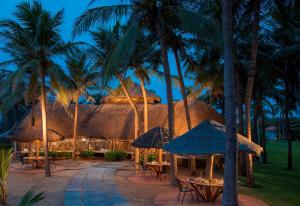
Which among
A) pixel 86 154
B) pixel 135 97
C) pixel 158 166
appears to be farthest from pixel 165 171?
pixel 135 97

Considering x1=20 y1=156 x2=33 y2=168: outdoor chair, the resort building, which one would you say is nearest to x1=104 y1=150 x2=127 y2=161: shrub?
the resort building

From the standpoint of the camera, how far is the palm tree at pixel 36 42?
1598 cm

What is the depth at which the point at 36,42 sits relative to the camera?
16.5 meters

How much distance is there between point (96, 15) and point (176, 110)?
14075 mm

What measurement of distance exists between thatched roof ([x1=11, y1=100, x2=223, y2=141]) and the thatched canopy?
313 inches

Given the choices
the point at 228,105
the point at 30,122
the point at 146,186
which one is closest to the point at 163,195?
the point at 146,186

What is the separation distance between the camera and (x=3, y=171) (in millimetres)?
10281

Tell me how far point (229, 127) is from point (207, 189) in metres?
3.39

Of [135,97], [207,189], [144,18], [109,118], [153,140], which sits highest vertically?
[144,18]

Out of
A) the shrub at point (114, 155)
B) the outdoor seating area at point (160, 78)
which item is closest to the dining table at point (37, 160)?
the outdoor seating area at point (160, 78)

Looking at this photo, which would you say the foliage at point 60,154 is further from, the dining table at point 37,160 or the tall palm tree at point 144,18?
the tall palm tree at point 144,18

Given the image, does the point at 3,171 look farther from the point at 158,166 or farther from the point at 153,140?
the point at 158,166

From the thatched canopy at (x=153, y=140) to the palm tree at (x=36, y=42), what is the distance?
4524mm

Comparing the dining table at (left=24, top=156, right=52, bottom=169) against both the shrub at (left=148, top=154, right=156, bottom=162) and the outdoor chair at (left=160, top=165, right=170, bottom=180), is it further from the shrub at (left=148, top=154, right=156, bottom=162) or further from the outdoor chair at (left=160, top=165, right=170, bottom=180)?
the outdoor chair at (left=160, top=165, right=170, bottom=180)
